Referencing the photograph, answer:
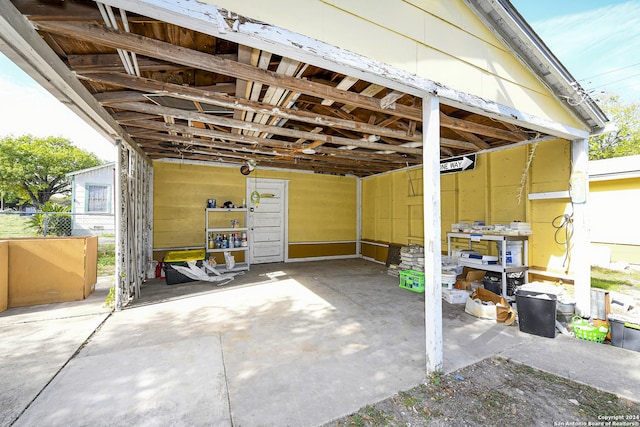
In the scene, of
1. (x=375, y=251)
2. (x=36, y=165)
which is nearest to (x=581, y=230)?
(x=375, y=251)

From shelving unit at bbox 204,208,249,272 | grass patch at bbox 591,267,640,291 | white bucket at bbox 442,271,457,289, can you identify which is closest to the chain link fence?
shelving unit at bbox 204,208,249,272

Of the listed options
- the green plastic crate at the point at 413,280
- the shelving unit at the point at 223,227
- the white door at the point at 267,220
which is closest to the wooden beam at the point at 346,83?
the green plastic crate at the point at 413,280

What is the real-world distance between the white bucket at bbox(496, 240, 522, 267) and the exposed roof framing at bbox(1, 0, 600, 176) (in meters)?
1.76

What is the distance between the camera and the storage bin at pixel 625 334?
260cm

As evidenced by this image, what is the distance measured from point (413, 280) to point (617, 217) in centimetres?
475

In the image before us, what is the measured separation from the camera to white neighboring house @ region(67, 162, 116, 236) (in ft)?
38.3

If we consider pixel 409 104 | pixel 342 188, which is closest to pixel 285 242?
pixel 342 188

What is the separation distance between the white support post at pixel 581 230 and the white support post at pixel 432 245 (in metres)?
2.67

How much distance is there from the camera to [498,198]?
15.6 feet

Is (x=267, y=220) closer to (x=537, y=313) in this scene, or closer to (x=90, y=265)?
(x=90, y=265)

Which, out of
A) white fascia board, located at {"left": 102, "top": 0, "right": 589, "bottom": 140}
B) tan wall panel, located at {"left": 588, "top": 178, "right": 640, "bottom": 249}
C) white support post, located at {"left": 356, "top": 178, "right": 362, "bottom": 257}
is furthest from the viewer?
white support post, located at {"left": 356, "top": 178, "right": 362, "bottom": 257}

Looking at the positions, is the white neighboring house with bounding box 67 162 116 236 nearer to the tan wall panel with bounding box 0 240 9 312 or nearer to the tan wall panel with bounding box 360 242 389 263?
the tan wall panel with bounding box 0 240 9 312

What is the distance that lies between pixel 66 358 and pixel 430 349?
3413 mm

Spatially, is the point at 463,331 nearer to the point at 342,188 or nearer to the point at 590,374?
the point at 590,374
